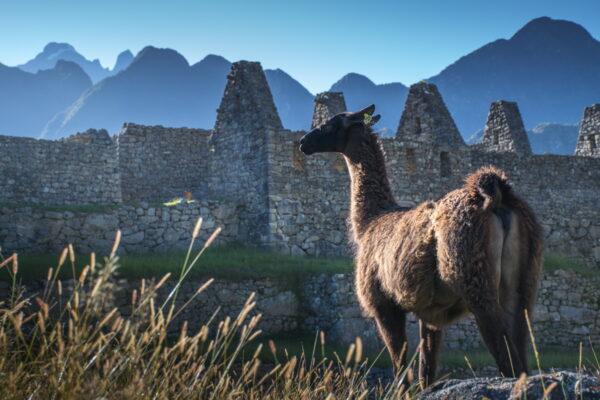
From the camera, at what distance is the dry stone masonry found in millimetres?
25047

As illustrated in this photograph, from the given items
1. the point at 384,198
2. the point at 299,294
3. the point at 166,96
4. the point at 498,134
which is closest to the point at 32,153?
the point at 299,294

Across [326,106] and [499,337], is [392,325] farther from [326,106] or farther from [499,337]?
[326,106]

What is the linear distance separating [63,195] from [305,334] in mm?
9399

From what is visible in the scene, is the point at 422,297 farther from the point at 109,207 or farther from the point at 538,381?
the point at 109,207

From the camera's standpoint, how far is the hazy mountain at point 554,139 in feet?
231

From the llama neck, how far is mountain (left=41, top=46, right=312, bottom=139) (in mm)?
92801

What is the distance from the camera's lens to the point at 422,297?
201 inches

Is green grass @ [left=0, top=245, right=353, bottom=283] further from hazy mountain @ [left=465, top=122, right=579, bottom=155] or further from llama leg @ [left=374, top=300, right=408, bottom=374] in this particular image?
hazy mountain @ [left=465, top=122, right=579, bottom=155]

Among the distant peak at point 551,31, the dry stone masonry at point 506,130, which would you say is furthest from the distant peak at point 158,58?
the dry stone masonry at point 506,130

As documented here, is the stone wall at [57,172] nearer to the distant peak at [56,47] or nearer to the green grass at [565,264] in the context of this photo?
the green grass at [565,264]

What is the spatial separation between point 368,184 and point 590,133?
24631 mm

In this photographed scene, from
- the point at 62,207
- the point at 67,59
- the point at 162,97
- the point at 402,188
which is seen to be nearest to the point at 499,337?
the point at 62,207

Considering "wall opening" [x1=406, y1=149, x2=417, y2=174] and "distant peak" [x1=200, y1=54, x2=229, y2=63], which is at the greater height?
Result: "distant peak" [x1=200, y1=54, x2=229, y2=63]

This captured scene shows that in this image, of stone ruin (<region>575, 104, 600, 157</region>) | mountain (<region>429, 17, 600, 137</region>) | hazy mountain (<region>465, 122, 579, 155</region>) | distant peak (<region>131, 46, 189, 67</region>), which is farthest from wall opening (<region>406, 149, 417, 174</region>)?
distant peak (<region>131, 46, 189, 67</region>)
